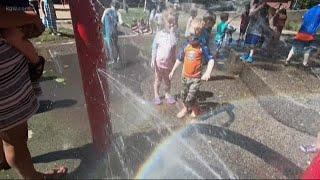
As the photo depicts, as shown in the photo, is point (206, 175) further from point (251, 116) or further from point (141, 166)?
point (251, 116)

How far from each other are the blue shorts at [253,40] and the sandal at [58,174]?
198 inches

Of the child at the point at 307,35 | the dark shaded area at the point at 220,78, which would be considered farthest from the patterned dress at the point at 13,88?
the child at the point at 307,35

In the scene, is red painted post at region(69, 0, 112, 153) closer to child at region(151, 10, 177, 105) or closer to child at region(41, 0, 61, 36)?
child at region(151, 10, 177, 105)

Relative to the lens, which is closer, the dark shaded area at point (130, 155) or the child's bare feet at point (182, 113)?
the dark shaded area at point (130, 155)

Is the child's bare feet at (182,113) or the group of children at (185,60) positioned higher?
the group of children at (185,60)

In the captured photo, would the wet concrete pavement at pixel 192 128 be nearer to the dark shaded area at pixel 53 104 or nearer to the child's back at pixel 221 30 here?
the dark shaded area at pixel 53 104

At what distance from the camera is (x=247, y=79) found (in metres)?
6.19

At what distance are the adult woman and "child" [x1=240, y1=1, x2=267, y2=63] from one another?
469 centimetres

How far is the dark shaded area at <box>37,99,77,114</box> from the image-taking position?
518 cm

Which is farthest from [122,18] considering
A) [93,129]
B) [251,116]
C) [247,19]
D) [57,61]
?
[93,129]

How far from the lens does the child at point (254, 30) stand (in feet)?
23.6

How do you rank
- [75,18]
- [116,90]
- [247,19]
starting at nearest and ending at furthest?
[75,18], [116,90], [247,19]

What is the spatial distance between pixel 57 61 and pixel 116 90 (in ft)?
7.47

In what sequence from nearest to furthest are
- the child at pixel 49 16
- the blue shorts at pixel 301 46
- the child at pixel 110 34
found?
the child at pixel 110 34 → the blue shorts at pixel 301 46 → the child at pixel 49 16
